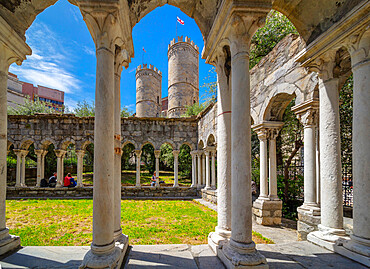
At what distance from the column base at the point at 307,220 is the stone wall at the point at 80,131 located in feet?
25.7

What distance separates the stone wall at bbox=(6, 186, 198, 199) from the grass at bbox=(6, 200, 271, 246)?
10.1ft

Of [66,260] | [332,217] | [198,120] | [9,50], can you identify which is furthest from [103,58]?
[198,120]

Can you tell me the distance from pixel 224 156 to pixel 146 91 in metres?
27.9

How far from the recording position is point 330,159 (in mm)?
3172

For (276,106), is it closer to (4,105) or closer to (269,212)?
(269,212)

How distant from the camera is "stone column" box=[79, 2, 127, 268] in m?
2.22

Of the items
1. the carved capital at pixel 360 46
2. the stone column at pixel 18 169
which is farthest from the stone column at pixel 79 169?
the carved capital at pixel 360 46

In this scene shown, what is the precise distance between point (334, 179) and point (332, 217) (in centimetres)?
57

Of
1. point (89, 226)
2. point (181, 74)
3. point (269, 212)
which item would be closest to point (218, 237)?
point (269, 212)

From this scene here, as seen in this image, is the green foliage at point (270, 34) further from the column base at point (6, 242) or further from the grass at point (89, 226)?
the column base at point (6, 242)

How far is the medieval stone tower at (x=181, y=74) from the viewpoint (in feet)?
77.8

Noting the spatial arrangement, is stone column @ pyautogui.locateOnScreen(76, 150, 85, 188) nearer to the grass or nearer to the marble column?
the grass

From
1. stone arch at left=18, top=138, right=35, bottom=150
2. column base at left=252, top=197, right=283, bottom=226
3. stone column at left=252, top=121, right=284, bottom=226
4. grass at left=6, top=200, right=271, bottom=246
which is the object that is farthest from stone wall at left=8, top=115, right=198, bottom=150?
column base at left=252, top=197, right=283, bottom=226

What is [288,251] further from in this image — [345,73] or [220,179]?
[345,73]
